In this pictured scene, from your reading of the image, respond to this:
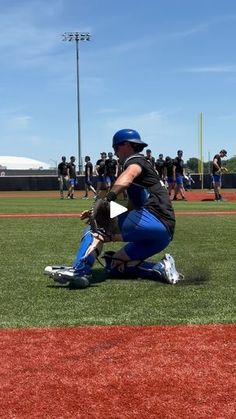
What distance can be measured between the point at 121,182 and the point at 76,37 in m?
55.3

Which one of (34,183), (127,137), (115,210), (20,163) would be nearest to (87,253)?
(115,210)

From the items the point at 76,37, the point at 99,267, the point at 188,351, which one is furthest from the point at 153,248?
the point at 76,37

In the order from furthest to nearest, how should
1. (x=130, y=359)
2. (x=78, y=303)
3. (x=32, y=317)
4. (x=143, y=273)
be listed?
1. (x=143, y=273)
2. (x=78, y=303)
3. (x=32, y=317)
4. (x=130, y=359)

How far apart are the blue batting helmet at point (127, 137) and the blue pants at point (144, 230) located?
0.71 meters

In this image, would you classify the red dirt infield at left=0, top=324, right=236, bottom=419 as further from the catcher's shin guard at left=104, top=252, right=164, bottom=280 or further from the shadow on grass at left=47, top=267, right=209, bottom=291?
the catcher's shin guard at left=104, top=252, right=164, bottom=280

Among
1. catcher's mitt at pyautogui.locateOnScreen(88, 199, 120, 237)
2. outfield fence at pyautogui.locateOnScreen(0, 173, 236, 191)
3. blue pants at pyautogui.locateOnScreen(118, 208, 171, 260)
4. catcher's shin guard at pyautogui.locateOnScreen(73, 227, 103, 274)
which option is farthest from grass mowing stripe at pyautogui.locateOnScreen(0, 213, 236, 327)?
outfield fence at pyautogui.locateOnScreen(0, 173, 236, 191)

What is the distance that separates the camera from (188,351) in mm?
3881

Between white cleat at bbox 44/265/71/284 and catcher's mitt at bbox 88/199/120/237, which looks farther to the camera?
white cleat at bbox 44/265/71/284

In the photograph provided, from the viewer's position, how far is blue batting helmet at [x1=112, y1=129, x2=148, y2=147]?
588 centimetres

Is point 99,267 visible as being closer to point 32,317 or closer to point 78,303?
point 78,303

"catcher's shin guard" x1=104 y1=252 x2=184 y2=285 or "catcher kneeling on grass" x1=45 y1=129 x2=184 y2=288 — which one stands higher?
"catcher kneeling on grass" x1=45 y1=129 x2=184 y2=288

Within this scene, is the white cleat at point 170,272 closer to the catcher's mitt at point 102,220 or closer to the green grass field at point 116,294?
the green grass field at point 116,294

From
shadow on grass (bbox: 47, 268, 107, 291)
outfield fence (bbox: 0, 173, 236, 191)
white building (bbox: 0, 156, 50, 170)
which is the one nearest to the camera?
shadow on grass (bbox: 47, 268, 107, 291)

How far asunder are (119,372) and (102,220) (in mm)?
2595
